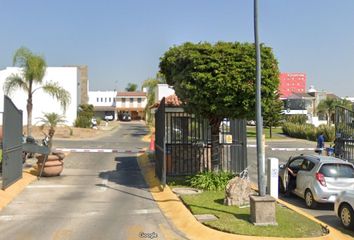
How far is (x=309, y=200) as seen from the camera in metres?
13.0

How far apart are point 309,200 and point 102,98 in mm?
101283

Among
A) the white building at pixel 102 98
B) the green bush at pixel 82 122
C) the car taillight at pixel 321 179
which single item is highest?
the white building at pixel 102 98

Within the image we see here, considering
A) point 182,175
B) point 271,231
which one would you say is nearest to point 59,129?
point 182,175

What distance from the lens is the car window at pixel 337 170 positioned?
12.7 meters

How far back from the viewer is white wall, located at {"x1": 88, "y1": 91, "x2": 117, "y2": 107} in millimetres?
111250

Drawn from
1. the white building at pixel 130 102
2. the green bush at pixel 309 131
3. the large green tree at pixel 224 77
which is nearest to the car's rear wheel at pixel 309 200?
the large green tree at pixel 224 77

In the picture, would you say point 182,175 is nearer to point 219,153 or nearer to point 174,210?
point 219,153

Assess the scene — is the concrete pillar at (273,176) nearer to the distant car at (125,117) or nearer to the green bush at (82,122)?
the green bush at (82,122)

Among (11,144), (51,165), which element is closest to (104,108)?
(51,165)

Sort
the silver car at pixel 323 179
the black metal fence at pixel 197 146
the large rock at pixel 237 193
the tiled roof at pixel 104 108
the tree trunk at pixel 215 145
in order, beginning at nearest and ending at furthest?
the large rock at pixel 237 193 < the silver car at pixel 323 179 < the tree trunk at pixel 215 145 < the black metal fence at pixel 197 146 < the tiled roof at pixel 104 108

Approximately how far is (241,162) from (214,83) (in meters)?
5.36

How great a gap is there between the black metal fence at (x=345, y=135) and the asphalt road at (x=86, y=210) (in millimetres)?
8302

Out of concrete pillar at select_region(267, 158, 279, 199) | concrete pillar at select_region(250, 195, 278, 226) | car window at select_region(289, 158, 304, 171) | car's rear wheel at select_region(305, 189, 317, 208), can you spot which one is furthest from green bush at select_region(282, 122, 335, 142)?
concrete pillar at select_region(250, 195, 278, 226)

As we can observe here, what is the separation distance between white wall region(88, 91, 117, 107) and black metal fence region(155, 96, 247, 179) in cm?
9431
